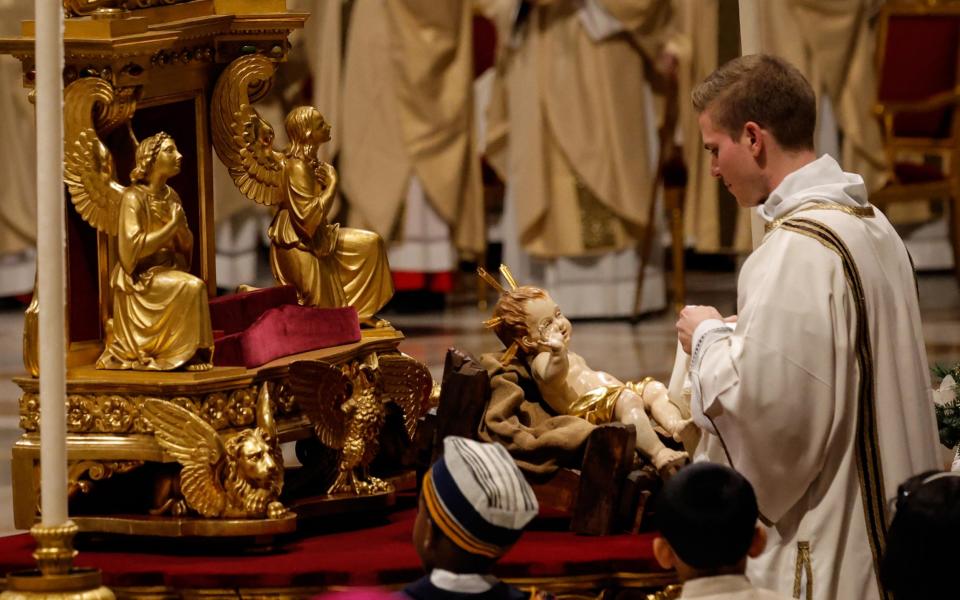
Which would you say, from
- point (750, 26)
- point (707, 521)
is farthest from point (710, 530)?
point (750, 26)

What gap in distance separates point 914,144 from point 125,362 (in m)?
6.85

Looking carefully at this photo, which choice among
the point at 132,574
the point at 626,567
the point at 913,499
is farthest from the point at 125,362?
the point at 913,499

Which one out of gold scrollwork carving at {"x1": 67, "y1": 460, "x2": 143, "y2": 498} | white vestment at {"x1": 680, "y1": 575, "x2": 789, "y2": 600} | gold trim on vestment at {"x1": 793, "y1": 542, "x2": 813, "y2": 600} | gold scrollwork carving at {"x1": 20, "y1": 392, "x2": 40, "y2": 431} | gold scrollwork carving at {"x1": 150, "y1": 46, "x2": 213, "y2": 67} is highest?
gold scrollwork carving at {"x1": 150, "y1": 46, "x2": 213, "y2": 67}

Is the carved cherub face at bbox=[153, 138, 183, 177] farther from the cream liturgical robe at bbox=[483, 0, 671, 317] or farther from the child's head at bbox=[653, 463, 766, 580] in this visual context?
the cream liturgical robe at bbox=[483, 0, 671, 317]

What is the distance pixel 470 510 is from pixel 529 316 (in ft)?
4.19

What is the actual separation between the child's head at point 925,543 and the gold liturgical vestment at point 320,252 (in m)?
1.83

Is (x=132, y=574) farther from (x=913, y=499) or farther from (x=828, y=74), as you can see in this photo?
(x=828, y=74)

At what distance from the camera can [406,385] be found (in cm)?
397

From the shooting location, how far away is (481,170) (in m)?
9.81

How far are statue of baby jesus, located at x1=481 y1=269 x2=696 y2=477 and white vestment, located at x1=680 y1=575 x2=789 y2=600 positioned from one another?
1166 millimetres

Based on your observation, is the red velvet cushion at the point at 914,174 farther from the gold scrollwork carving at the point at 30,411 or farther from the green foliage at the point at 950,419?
the gold scrollwork carving at the point at 30,411

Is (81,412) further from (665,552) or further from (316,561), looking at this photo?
(665,552)

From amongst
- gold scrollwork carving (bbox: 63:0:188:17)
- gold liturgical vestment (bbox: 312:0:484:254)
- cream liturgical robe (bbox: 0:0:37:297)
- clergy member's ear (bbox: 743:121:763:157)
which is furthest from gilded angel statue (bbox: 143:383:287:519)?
cream liturgical robe (bbox: 0:0:37:297)

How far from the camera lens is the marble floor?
728cm
